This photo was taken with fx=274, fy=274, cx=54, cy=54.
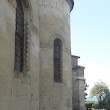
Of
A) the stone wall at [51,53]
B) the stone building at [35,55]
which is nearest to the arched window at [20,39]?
the stone building at [35,55]

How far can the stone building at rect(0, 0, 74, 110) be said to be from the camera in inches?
281

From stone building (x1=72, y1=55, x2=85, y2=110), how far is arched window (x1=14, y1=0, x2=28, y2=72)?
9733 mm

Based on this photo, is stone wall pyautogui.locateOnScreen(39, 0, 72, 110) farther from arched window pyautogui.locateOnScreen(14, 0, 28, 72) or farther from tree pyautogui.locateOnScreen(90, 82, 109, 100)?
tree pyautogui.locateOnScreen(90, 82, 109, 100)

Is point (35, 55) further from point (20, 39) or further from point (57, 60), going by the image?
point (57, 60)

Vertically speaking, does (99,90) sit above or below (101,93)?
above

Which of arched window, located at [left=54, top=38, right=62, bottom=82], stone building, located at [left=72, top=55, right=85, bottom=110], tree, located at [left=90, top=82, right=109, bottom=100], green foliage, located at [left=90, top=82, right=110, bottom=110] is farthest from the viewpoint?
tree, located at [left=90, top=82, right=109, bottom=100]

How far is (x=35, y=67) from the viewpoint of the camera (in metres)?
10.1

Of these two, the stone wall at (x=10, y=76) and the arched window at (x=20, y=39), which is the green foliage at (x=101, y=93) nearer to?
the stone wall at (x=10, y=76)

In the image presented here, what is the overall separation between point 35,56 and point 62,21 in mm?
2778

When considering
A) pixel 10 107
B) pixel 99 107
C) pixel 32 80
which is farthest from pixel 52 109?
pixel 99 107

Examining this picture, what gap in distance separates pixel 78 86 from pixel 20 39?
10547 millimetres

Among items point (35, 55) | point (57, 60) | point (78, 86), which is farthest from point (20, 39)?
point (78, 86)

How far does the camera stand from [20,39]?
8883 mm

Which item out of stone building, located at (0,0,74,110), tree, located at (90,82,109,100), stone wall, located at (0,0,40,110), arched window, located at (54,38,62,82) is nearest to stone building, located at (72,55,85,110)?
stone building, located at (0,0,74,110)
